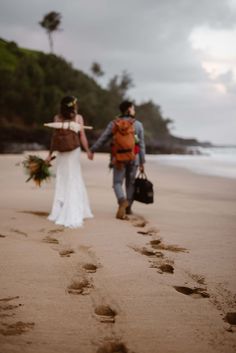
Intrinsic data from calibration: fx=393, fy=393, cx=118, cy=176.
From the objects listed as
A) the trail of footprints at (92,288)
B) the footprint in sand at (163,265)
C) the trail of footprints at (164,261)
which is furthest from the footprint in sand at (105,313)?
the footprint in sand at (163,265)

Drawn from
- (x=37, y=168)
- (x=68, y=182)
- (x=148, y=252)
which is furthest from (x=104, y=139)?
(x=148, y=252)

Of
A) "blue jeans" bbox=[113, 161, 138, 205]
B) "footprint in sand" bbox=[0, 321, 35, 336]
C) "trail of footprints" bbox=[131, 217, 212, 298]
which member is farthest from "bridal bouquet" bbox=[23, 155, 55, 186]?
"footprint in sand" bbox=[0, 321, 35, 336]

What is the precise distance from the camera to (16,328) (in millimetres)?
2340

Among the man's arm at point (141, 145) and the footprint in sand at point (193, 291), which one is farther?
the man's arm at point (141, 145)

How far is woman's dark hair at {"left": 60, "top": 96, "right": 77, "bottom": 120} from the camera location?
5.75m

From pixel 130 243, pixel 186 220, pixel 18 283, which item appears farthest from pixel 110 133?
pixel 18 283

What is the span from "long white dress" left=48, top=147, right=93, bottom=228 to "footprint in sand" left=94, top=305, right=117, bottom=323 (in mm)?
3045

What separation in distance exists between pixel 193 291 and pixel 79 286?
893 millimetres

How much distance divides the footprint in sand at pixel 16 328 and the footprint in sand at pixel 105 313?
1.42 feet

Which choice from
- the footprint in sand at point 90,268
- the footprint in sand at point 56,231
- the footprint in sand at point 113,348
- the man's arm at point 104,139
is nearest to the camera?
the footprint in sand at point 113,348

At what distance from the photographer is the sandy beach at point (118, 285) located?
2.28m

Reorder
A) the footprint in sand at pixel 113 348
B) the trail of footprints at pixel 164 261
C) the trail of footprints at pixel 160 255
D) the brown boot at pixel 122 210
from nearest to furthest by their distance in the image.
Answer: the footprint in sand at pixel 113 348 < the trail of footprints at pixel 164 261 < the trail of footprints at pixel 160 255 < the brown boot at pixel 122 210

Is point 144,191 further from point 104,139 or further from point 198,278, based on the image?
point 198,278

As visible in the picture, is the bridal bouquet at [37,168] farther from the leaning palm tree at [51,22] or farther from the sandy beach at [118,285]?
the leaning palm tree at [51,22]
